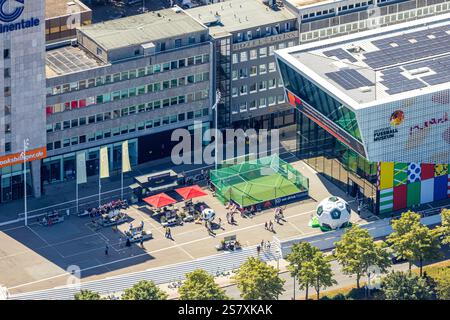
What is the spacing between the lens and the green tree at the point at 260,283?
195875 millimetres

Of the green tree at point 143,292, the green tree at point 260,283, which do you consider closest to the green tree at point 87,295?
the green tree at point 143,292

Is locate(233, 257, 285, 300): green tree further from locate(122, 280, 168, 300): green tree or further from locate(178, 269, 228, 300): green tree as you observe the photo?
locate(122, 280, 168, 300): green tree

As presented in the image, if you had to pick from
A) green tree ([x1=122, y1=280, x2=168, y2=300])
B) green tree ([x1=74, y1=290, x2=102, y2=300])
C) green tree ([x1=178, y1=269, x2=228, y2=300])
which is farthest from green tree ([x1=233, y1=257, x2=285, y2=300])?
green tree ([x1=74, y1=290, x2=102, y2=300])

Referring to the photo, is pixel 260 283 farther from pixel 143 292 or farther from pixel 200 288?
pixel 143 292

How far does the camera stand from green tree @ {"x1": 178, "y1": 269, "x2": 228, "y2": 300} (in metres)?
192

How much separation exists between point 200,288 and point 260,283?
880 centimetres

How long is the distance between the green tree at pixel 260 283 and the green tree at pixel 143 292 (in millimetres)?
11851

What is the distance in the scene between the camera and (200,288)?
633 ft

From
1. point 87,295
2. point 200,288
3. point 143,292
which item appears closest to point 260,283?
point 200,288

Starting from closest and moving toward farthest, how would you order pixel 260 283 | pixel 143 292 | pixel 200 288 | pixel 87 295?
pixel 87 295 < pixel 143 292 < pixel 200 288 < pixel 260 283
